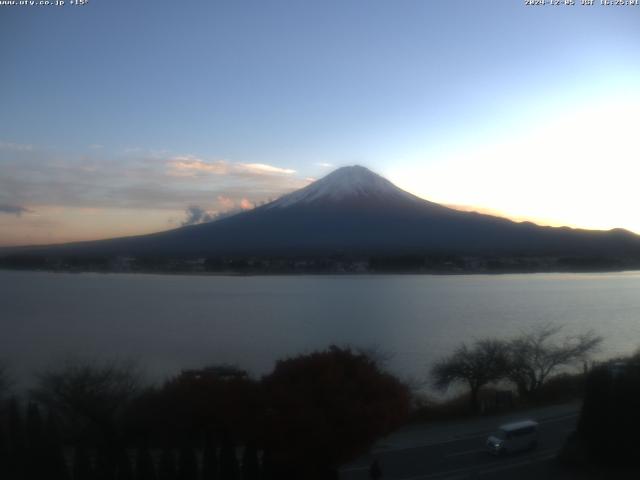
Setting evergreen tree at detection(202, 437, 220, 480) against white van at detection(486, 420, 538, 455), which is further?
white van at detection(486, 420, 538, 455)

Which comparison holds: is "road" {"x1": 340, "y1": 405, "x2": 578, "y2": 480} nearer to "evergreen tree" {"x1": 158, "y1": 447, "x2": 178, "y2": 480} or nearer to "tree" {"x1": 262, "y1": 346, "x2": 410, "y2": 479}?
"tree" {"x1": 262, "y1": 346, "x2": 410, "y2": 479}

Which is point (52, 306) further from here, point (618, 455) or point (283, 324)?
point (618, 455)

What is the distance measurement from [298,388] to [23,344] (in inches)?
357

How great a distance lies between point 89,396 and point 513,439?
363 centimetres

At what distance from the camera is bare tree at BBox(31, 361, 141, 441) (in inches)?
211

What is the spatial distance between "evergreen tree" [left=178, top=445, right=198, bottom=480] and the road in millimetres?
1136

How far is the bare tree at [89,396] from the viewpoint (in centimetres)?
536

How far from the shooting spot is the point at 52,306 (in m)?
19.4

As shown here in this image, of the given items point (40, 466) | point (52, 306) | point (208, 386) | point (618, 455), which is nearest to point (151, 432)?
point (208, 386)

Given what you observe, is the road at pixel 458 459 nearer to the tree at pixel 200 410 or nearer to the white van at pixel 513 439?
the white van at pixel 513 439

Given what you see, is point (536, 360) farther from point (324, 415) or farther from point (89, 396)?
point (89, 396)

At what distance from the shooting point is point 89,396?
5.86m

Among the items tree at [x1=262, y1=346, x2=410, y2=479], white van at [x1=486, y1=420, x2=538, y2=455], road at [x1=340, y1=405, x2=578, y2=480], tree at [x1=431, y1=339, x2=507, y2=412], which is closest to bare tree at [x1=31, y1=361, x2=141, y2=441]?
tree at [x1=262, y1=346, x2=410, y2=479]

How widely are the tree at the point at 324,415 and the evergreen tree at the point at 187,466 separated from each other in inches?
19.1
